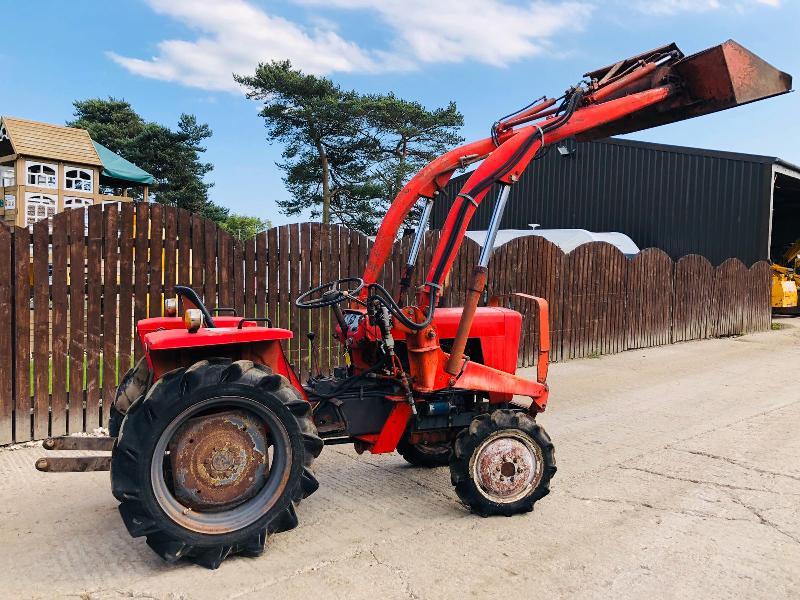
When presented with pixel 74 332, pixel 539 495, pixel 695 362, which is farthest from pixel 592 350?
pixel 74 332

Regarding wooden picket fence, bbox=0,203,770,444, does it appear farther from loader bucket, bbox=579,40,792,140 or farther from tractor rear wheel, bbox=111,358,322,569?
loader bucket, bbox=579,40,792,140

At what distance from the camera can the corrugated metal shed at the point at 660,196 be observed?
19.0 metres

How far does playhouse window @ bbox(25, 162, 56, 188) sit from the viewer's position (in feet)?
61.2

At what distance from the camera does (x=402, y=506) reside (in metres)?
4.14

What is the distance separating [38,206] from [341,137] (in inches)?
613

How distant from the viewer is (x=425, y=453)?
4.84 m

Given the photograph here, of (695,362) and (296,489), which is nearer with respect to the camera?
(296,489)

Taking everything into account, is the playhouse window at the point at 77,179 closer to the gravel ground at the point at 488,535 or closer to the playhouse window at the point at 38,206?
the playhouse window at the point at 38,206

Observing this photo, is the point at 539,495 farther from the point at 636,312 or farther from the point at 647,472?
the point at 636,312

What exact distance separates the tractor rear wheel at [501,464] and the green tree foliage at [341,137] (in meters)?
26.9

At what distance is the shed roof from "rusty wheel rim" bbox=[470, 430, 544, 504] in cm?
1876

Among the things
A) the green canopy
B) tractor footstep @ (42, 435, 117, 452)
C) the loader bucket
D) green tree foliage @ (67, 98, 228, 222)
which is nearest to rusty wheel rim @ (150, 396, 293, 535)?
tractor footstep @ (42, 435, 117, 452)

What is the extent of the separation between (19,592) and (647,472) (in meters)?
4.10

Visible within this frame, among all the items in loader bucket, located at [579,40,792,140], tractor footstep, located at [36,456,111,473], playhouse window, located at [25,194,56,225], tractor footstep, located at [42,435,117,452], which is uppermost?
playhouse window, located at [25,194,56,225]
